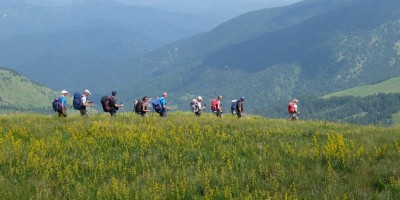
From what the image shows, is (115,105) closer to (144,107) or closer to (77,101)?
(77,101)

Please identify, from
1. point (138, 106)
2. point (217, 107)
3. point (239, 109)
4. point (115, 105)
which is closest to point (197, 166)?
point (115, 105)

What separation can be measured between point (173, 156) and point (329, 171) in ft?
12.2

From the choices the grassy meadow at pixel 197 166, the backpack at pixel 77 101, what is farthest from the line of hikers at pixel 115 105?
the grassy meadow at pixel 197 166

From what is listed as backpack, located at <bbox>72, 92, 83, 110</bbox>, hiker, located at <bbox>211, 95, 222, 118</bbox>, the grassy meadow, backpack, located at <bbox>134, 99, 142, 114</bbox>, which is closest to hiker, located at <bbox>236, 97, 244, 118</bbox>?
hiker, located at <bbox>211, 95, 222, 118</bbox>

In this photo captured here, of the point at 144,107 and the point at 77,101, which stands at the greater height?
the point at 77,101

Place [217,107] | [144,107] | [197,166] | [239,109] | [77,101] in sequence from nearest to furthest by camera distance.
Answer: [197,166] → [77,101] → [144,107] → [239,109] → [217,107]

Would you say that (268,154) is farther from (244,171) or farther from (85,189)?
(85,189)

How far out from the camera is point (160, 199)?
7965mm

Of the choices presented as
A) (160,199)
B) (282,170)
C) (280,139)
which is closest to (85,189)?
(160,199)

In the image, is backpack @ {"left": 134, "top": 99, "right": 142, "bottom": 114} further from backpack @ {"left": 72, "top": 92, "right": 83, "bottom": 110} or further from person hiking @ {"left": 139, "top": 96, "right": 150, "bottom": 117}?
backpack @ {"left": 72, "top": 92, "right": 83, "bottom": 110}

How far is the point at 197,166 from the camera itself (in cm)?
984

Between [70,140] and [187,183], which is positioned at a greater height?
[70,140]

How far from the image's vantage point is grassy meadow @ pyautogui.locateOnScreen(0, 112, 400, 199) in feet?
27.0

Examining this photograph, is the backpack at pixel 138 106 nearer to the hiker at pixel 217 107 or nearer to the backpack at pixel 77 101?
the backpack at pixel 77 101
